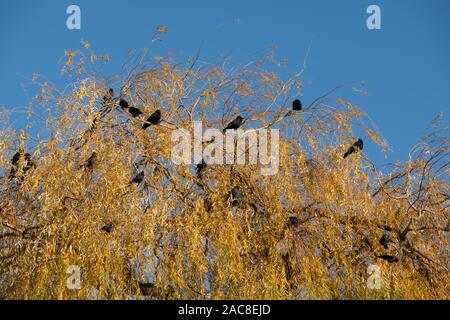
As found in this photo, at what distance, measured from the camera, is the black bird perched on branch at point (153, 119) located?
566cm

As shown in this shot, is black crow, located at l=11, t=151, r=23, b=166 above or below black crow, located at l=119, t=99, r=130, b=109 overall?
below

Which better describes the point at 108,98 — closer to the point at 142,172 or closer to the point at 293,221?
the point at 142,172

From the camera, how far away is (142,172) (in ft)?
17.5

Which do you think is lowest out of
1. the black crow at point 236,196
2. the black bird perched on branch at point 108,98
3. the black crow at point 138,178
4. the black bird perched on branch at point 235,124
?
the black crow at point 236,196

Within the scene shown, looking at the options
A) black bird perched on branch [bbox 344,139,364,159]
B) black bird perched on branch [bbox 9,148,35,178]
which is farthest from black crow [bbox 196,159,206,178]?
black bird perched on branch [bbox 9,148,35,178]

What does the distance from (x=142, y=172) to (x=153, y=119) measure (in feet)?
2.10

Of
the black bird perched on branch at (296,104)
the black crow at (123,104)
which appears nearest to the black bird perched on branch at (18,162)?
the black crow at (123,104)

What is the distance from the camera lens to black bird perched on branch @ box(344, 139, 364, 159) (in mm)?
5996

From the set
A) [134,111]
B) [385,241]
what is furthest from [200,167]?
[385,241]

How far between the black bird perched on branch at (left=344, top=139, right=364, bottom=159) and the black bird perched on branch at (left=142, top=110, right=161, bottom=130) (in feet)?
6.45

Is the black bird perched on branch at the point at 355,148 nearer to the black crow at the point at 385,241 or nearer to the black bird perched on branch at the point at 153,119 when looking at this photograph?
the black crow at the point at 385,241

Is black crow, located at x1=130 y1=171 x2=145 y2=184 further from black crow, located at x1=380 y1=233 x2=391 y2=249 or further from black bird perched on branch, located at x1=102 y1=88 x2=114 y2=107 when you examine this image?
black crow, located at x1=380 y1=233 x2=391 y2=249

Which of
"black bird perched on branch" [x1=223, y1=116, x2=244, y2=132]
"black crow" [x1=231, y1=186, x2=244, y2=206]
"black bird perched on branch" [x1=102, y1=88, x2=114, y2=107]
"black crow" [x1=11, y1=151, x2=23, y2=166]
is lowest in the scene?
"black crow" [x1=231, y1=186, x2=244, y2=206]
